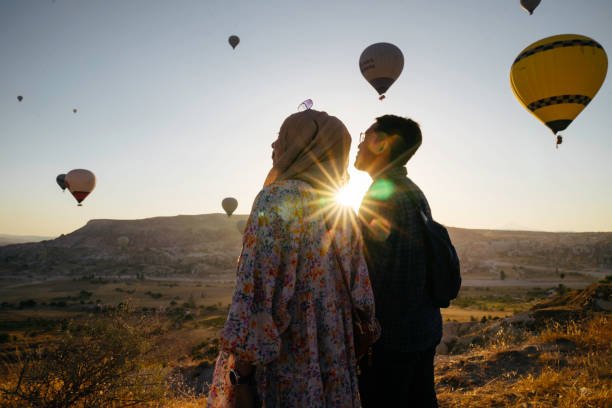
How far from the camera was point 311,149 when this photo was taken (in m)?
1.93

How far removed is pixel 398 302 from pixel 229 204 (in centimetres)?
4016

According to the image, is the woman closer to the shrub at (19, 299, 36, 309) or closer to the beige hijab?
the beige hijab

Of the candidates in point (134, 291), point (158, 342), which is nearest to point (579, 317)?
point (158, 342)

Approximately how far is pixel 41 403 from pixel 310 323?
4.60 meters

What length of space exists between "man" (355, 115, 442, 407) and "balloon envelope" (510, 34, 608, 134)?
1287cm

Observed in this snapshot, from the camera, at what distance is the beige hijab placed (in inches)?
74.0

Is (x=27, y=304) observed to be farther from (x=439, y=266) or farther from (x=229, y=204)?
(x=439, y=266)

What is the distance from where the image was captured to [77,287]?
42844 millimetres

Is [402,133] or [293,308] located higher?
[402,133]

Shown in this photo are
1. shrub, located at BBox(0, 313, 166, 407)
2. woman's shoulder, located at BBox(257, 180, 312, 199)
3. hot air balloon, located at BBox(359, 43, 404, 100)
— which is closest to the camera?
woman's shoulder, located at BBox(257, 180, 312, 199)

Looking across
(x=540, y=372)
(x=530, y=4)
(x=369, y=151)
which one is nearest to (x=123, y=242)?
(x=530, y=4)

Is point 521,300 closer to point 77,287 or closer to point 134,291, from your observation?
point 134,291

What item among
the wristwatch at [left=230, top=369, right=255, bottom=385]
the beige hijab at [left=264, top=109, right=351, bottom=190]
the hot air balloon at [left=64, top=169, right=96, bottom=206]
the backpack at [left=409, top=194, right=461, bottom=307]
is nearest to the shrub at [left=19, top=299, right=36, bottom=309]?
the hot air balloon at [left=64, top=169, right=96, bottom=206]

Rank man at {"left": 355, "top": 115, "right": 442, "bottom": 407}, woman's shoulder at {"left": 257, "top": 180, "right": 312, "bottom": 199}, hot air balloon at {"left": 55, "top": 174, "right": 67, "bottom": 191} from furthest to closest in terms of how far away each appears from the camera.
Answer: hot air balloon at {"left": 55, "top": 174, "right": 67, "bottom": 191} → man at {"left": 355, "top": 115, "right": 442, "bottom": 407} → woman's shoulder at {"left": 257, "top": 180, "right": 312, "bottom": 199}
